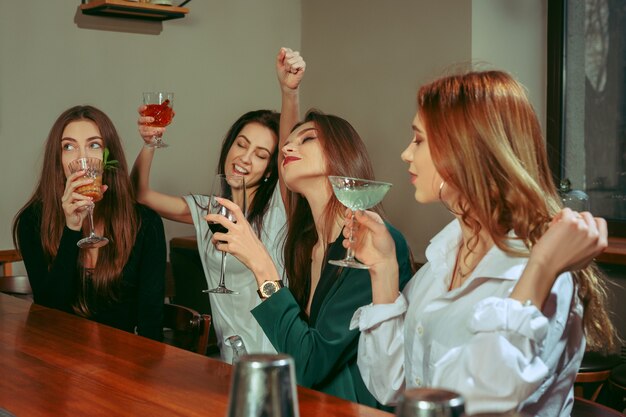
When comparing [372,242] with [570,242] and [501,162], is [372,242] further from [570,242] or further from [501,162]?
[570,242]

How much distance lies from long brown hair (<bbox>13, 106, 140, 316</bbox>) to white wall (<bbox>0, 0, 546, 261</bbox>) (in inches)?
44.9

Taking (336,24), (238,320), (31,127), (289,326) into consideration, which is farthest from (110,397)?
(336,24)

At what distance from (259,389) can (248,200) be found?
2.15 meters

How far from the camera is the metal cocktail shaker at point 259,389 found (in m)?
0.82

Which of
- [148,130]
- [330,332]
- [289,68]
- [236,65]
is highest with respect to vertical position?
[236,65]

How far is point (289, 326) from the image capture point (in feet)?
6.60

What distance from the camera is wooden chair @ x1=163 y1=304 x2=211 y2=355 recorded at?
239 centimetres

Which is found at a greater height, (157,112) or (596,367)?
(157,112)

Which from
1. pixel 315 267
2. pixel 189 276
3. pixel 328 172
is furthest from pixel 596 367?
pixel 189 276

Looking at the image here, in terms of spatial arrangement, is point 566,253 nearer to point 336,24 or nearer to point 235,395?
point 235,395

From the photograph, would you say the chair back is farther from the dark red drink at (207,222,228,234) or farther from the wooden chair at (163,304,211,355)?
the dark red drink at (207,222,228,234)

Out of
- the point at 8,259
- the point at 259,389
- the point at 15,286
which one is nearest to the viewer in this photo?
the point at 259,389

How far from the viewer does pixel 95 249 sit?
2.84 m

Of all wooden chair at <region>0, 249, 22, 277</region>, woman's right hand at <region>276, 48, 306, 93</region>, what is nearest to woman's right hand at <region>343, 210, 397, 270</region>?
woman's right hand at <region>276, 48, 306, 93</region>
